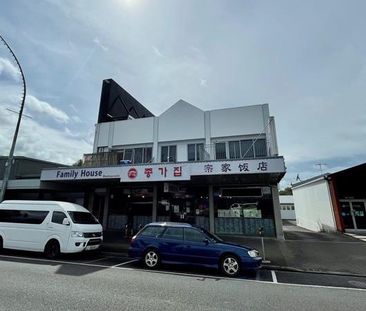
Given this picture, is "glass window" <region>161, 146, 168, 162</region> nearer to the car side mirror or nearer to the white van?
the white van

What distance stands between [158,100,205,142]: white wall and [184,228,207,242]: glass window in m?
9.24

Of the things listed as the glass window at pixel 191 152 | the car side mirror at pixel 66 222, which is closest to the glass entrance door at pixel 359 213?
the glass window at pixel 191 152

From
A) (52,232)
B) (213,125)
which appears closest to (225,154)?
(213,125)

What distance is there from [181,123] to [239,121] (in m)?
4.13

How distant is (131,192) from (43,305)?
13.2m

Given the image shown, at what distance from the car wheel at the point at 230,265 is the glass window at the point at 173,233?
5.15 ft

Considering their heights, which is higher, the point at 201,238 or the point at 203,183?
the point at 203,183

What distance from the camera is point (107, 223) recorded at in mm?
17500

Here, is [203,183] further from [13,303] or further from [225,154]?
[13,303]

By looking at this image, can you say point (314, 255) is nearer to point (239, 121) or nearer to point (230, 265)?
point (230, 265)

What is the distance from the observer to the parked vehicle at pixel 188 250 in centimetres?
698

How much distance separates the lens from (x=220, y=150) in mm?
15711

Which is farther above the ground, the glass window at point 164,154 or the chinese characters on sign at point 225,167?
the glass window at point 164,154

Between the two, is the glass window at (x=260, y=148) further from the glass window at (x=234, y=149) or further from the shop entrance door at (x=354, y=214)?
the shop entrance door at (x=354, y=214)
